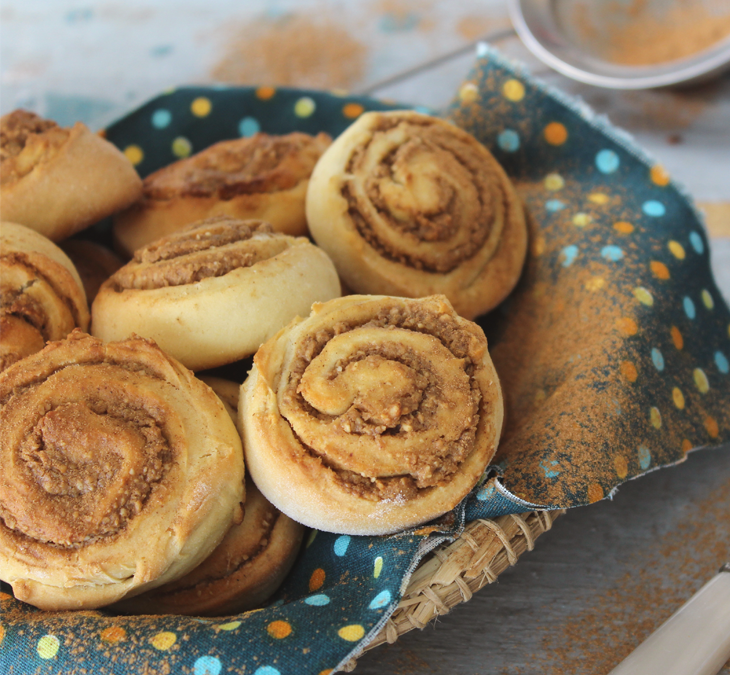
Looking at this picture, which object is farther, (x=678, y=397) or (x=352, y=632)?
(x=678, y=397)

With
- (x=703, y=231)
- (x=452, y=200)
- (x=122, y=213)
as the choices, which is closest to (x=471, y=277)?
(x=452, y=200)

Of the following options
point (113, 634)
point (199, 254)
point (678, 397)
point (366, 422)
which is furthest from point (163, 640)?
point (678, 397)

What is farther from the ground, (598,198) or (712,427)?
(598,198)

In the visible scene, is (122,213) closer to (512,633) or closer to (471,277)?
(471,277)

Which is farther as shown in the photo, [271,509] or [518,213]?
[518,213]

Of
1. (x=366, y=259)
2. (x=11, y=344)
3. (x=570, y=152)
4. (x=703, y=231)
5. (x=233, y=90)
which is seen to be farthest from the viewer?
(x=233, y=90)

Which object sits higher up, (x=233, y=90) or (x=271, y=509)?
(x=233, y=90)

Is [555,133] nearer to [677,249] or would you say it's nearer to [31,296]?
[677,249]
